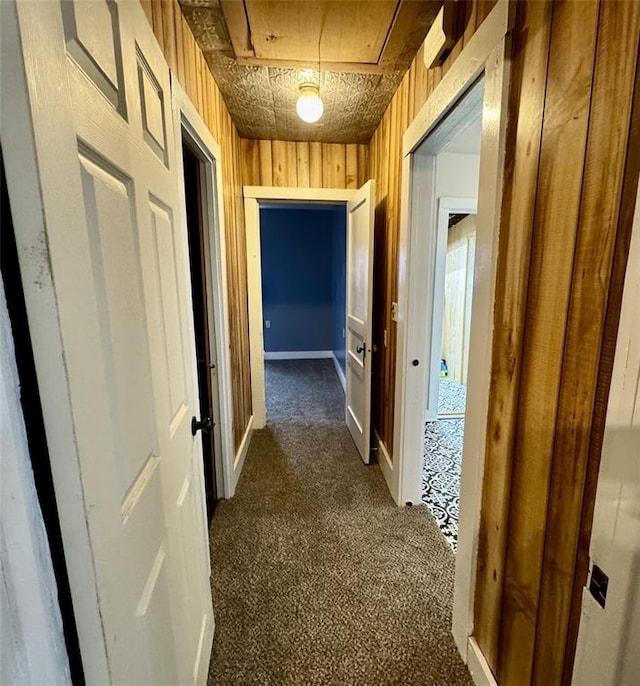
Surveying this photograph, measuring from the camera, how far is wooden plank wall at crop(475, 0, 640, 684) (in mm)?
719

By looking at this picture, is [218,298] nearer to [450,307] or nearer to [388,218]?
[388,218]

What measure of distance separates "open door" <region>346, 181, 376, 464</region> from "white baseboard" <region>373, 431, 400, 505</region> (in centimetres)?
9

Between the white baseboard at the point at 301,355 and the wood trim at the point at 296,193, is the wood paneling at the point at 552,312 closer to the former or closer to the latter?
the wood trim at the point at 296,193

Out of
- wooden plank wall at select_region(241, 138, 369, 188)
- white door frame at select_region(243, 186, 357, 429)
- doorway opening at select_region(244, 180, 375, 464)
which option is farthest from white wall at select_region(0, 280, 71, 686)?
wooden plank wall at select_region(241, 138, 369, 188)

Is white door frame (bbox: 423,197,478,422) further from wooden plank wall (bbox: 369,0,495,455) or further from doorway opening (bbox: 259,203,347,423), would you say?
doorway opening (bbox: 259,203,347,423)

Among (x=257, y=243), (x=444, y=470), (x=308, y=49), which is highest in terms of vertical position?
(x=308, y=49)

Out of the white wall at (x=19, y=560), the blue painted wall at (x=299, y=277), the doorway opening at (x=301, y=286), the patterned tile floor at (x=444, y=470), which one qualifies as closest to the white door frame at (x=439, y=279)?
the patterned tile floor at (x=444, y=470)

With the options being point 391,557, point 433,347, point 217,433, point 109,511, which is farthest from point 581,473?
point 433,347

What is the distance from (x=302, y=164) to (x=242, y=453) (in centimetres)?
238

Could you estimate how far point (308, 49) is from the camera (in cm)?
165

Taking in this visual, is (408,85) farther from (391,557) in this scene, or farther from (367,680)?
(367,680)

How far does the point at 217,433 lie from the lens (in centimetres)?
221

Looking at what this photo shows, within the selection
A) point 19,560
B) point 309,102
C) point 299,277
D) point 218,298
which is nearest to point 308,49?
point 309,102

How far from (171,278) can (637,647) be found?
126cm
